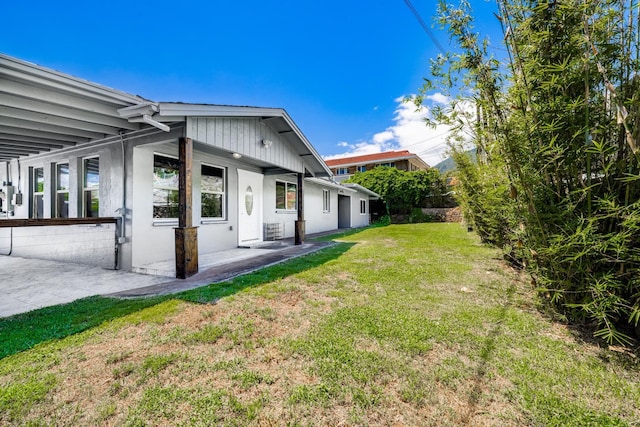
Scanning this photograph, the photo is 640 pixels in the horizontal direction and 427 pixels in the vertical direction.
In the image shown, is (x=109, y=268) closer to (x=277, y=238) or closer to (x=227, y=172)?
(x=227, y=172)

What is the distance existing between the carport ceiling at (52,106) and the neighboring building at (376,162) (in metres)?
A: 24.2

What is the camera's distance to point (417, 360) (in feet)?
7.40

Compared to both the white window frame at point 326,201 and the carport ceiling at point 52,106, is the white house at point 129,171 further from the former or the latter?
the white window frame at point 326,201

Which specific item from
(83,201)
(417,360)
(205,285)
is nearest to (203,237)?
(83,201)

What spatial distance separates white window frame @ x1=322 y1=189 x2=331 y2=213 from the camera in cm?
1542

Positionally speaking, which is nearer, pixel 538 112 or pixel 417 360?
pixel 417 360

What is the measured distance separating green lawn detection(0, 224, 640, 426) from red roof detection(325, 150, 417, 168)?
94.4 ft

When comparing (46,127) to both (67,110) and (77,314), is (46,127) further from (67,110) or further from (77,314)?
(77,314)

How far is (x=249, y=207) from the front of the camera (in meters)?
9.11

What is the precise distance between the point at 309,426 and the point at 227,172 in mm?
7440

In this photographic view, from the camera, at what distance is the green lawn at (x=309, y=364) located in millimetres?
1695

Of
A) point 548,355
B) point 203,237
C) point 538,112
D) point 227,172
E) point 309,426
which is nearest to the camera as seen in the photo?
point 309,426

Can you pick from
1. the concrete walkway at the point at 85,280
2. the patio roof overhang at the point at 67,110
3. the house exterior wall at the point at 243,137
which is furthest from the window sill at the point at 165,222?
the house exterior wall at the point at 243,137

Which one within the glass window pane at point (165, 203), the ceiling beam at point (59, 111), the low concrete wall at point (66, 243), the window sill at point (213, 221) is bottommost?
the low concrete wall at point (66, 243)
